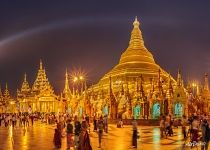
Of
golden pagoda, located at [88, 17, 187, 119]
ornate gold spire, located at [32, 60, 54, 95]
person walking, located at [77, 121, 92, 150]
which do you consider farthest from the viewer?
ornate gold spire, located at [32, 60, 54, 95]

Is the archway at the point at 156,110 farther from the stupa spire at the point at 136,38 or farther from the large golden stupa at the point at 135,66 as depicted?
the stupa spire at the point at 136,38

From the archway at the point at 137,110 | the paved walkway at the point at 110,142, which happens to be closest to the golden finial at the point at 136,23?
the archway at the point at 137,110

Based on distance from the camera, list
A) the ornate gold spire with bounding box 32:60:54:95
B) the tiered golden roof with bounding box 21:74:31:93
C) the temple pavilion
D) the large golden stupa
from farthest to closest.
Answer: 1. the tiered golden roof with bounding box 21:74:31:93
2. the ornate gold spire with bounding box 32:60:54:95
3. the temple pavilion
4. the large golden stupa

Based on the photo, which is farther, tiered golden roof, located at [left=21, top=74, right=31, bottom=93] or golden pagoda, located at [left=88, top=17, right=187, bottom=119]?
tiered golden roof, located at [left=21, top=74, right=31, bottom=93]

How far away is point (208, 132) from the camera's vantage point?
17.5 metres

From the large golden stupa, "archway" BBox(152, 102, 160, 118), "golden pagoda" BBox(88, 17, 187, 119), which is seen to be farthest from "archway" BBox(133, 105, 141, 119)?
the large golden stupa

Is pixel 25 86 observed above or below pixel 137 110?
above

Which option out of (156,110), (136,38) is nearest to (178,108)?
(156,110)

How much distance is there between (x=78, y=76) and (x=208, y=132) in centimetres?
3508

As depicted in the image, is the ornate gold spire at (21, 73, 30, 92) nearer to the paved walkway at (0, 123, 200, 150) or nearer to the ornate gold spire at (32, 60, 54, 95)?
the ornate gold spire at (32, 60, 54, 95)

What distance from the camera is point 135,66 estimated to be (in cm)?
7988

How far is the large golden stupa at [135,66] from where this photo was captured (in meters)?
75.5

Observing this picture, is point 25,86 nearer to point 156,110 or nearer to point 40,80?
point 40,80

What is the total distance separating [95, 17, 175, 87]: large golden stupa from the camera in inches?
2972
